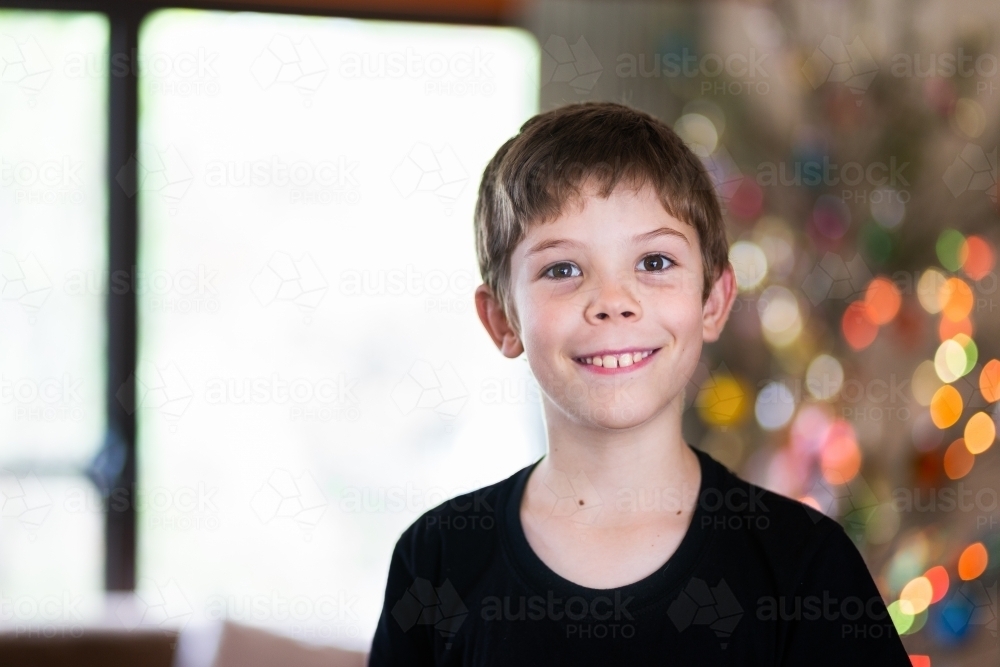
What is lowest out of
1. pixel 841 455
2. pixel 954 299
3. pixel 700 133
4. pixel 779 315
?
pixel 841 455

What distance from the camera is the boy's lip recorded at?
1.09 meters

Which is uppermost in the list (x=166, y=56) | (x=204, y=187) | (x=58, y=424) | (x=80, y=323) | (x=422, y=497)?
(x=166, y=56)

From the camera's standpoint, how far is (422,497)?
346 cm

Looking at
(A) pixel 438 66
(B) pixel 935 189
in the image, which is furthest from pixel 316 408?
(B) pixel 935 189

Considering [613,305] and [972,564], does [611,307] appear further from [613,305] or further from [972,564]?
[972,564]

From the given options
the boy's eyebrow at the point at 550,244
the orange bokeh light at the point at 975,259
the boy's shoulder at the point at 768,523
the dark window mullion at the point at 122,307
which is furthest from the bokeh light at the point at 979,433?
the dark window mullion at the point at 122,307

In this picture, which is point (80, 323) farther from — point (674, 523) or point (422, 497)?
point (674, 523)

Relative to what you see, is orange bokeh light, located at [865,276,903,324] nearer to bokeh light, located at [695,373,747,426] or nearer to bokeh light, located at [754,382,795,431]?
bokeh light, located at [754,382,795,431]

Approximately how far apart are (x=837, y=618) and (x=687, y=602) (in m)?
0.16

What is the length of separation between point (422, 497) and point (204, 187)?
1.36 metres

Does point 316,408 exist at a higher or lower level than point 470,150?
lower

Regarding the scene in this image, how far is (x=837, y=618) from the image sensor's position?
1004 mm

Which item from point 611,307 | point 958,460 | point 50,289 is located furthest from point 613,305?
point 50,289

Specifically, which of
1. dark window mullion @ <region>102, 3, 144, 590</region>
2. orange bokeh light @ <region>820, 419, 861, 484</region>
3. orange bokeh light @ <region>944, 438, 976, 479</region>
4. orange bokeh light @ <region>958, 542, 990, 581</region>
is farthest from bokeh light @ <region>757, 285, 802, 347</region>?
dark window mullion @ <region>102, 3, 144, 590</region>
